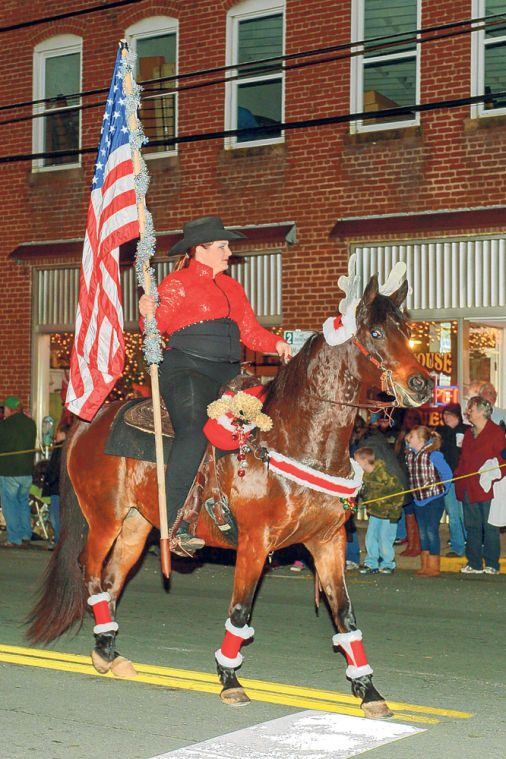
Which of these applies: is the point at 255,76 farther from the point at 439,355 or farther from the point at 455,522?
the point at 455,522

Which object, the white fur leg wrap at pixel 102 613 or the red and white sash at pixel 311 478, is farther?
the white fur leg wrap at pixel 102 613

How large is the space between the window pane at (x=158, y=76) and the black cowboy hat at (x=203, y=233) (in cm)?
1251

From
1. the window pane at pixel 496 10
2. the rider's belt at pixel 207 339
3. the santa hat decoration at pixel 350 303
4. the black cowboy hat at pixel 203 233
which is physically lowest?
the rider's belt at pixel 207 339

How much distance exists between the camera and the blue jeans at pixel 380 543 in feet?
43.5

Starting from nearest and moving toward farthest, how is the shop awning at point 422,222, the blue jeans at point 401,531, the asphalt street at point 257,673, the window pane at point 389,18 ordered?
the asphalt street at point 257,673, the blue jeans at point 401,531, the shop awning at point 422,222, the window pane at point 389,18

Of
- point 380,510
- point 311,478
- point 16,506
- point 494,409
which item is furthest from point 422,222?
point 311,478

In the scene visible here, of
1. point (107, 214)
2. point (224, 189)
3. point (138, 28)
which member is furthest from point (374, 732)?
point (138, 28)

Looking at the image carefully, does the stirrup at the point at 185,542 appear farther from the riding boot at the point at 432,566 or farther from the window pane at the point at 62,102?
the window pane at the point at 62,102

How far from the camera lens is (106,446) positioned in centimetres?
781

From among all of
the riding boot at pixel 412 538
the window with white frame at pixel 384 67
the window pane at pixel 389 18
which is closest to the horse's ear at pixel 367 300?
the riding boot at pixel 412 538

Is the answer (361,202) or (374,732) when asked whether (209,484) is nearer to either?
(374,732)

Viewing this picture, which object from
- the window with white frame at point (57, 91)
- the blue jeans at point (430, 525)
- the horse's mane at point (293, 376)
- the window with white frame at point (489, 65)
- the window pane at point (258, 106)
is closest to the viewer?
the horse's mane at point (293, 376)

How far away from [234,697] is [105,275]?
9.96ft

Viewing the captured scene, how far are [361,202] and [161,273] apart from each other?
13.3 ft
